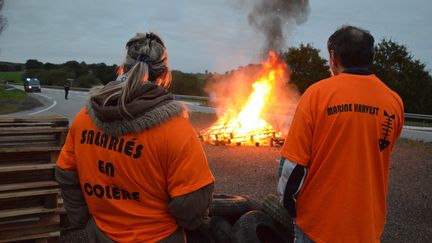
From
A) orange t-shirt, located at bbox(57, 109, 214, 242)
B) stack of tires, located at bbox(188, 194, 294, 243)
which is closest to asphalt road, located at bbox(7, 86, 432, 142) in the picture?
stack of tires, located at bbox(188, 194, 294, 243)

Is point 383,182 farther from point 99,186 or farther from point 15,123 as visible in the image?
point 15,123

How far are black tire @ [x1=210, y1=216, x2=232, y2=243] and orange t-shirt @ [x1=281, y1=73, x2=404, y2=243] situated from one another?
164cm

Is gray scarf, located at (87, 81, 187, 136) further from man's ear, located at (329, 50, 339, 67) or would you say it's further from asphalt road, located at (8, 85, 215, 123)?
asphalt road, located at (8, 85, 215, 123)

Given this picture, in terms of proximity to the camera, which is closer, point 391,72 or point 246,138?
point 246,138

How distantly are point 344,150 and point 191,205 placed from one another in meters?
0.96

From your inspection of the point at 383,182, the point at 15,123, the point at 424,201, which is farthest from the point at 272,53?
the point at 383,182

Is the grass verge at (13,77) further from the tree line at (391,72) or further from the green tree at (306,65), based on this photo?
the green tree at (306,65)

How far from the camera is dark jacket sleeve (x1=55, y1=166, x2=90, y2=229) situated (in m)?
2.34

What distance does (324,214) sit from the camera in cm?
237

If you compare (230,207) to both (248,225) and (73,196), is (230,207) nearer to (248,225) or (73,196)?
(248,225)

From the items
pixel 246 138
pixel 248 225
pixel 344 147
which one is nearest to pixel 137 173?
pixel 344 147

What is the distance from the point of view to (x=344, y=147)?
2.30 meters

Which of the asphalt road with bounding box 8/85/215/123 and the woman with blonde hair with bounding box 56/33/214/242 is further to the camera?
the asphalt road with bounding box 8/85/215/123

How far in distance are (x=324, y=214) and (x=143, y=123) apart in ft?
4.01
